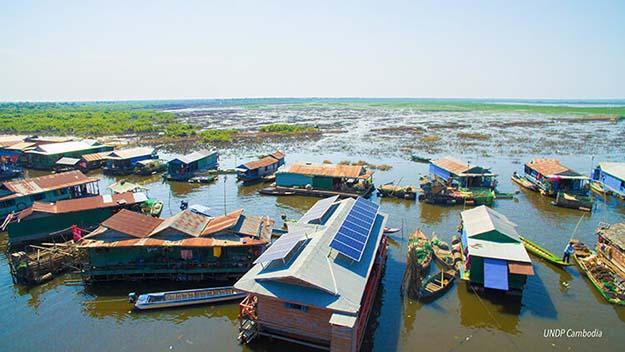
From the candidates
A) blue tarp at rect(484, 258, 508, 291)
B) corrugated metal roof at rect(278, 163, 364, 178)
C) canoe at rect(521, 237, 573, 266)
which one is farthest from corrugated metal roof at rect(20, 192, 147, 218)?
canoe at rect(521, 237, 573, 266)

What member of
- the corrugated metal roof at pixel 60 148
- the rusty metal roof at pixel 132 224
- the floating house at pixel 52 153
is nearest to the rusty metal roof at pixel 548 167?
the rusty metal roof at pixel 132 224

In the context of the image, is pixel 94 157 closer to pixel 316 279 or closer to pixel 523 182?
pixel 316 279

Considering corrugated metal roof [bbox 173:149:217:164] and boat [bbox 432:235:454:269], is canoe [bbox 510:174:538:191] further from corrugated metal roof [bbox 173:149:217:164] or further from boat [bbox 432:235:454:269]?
corrugated metal roof [bbox 173:149:217:164]

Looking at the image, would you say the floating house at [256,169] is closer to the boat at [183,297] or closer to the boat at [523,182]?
the boat at [183,297]

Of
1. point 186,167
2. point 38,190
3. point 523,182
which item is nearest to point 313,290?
point 38,190

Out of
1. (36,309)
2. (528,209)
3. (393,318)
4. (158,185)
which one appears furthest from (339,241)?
(158,185)

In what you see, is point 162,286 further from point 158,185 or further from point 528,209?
point 528,209
